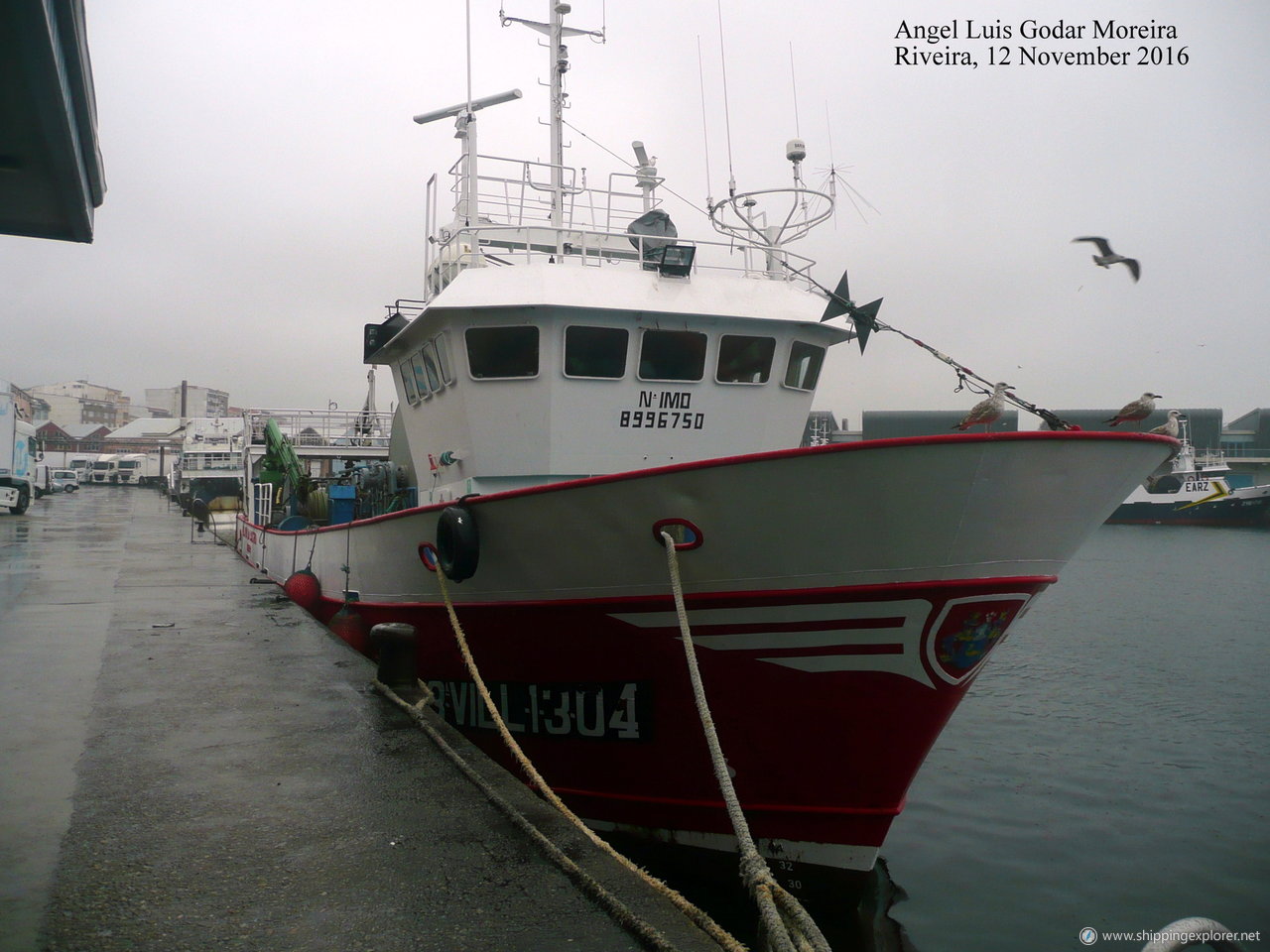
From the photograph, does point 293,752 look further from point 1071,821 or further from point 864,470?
point 1071,821

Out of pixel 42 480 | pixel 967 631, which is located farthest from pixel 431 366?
pixel 42 480

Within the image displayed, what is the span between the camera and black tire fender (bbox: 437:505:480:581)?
568 centimetres

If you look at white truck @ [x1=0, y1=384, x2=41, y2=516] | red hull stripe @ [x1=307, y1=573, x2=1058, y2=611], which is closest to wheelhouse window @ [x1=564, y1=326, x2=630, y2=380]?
red hull stripe @ [x1=307, y1=573, x2=1058, y2=611]

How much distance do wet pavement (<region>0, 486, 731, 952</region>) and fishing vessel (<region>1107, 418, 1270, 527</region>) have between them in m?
50.8

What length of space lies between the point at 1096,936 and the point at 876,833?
228 cm

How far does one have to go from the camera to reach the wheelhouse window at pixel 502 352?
6746 millimetres

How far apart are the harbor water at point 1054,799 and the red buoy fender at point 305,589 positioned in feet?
7.17

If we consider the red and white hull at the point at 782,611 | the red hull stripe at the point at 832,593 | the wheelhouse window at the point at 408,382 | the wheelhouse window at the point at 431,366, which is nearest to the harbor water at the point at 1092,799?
the red and white hull at the point at 782,611

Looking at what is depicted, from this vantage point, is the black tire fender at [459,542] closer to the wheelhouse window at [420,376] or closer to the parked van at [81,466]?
the wheelhouse window at [420,376]

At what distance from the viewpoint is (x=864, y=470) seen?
14.0ft

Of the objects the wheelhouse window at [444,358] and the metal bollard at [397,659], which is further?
the wheelhouse window at [444,358]

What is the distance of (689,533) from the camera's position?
186 inches

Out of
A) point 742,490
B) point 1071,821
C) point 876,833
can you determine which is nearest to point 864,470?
point 742,490

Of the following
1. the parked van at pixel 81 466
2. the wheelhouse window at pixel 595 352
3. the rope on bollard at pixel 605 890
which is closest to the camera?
the rope on bollard at pixel 605 890
